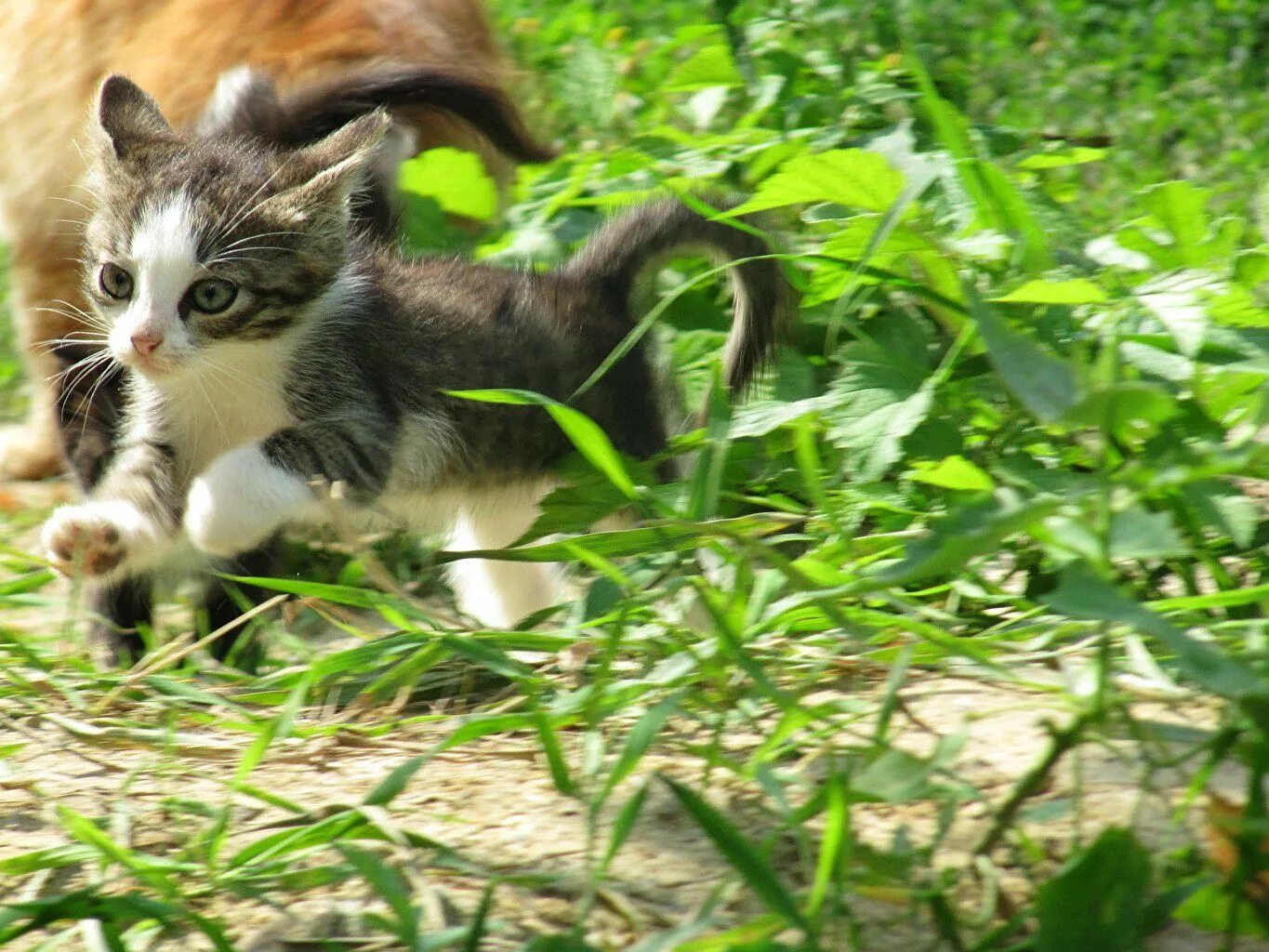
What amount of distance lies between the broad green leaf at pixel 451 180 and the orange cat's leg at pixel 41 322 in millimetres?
889

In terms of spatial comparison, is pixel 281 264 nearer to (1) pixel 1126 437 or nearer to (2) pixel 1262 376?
(1) pixel 1126 437

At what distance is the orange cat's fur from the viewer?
3.53 meters

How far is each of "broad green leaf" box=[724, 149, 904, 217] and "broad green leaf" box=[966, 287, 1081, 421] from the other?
65 cm

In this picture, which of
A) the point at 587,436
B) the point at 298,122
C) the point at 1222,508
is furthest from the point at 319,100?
the point at 1222,508

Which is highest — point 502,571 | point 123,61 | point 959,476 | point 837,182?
point 123,61

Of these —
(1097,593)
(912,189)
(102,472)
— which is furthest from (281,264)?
(1097,593)

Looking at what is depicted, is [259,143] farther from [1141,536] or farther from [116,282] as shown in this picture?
[1141,536]

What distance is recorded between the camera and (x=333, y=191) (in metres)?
2.57

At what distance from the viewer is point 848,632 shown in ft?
5.87

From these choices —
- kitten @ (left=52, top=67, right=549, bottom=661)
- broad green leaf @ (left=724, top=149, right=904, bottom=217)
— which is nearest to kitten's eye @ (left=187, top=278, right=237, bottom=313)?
kitten @ (left=52, top=67, right=549, bottom=661)

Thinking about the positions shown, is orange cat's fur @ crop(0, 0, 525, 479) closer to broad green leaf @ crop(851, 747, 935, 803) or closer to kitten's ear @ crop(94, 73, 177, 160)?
kitten's ear @ crop(94, 73, 177, 160)

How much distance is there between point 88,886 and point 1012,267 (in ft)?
5.73

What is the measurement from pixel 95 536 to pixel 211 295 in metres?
0.48

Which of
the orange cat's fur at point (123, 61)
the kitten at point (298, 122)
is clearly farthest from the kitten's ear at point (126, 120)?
the orange cat's fur at point (123, 61)
